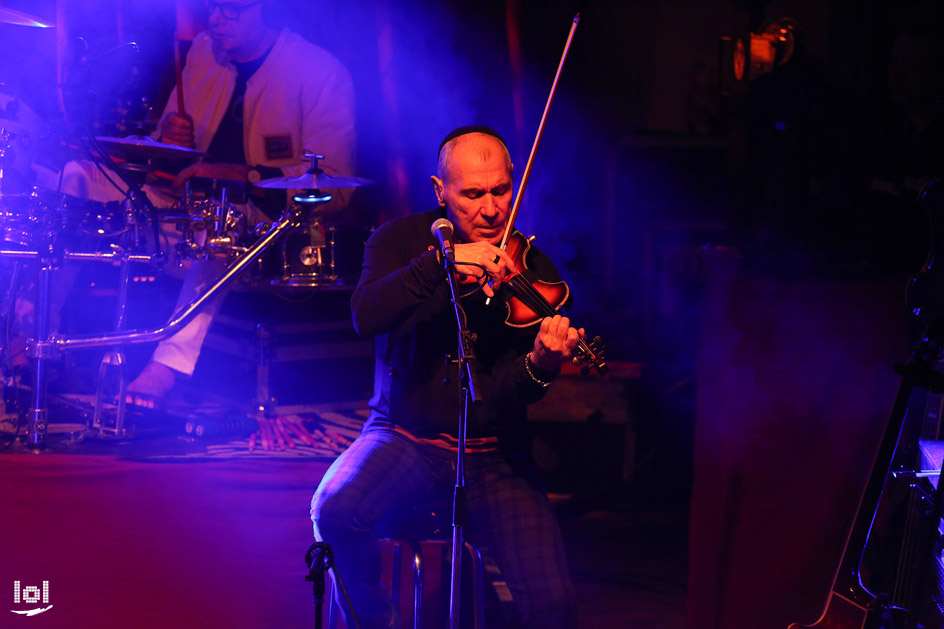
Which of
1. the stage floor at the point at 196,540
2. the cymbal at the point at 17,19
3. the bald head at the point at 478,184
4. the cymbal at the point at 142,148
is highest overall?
the cymbal at the point at 17,19

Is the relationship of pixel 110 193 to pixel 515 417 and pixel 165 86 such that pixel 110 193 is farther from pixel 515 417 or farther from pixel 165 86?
pixel 515 417

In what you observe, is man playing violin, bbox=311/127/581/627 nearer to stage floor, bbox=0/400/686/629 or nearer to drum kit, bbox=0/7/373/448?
stage floor, bbox=0/400/686/629

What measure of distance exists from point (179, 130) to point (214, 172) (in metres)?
0.35

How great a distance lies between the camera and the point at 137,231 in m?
4.43

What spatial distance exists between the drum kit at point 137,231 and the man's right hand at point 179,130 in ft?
0.67

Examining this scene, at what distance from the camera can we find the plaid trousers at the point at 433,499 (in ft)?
7.48

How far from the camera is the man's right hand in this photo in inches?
185

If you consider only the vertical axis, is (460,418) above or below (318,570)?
above

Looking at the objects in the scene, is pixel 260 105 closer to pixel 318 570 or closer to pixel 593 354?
pixel 593 354

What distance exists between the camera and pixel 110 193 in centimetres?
512

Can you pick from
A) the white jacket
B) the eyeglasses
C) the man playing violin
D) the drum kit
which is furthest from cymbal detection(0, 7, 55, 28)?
the man playing violin

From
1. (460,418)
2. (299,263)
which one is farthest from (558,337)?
(299,263)

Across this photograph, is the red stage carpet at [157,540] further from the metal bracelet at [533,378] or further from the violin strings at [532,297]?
the violin strings at [532,297]

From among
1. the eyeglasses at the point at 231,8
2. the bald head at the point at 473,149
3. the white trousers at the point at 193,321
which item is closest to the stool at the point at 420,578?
the bald head at the point at 473,149
